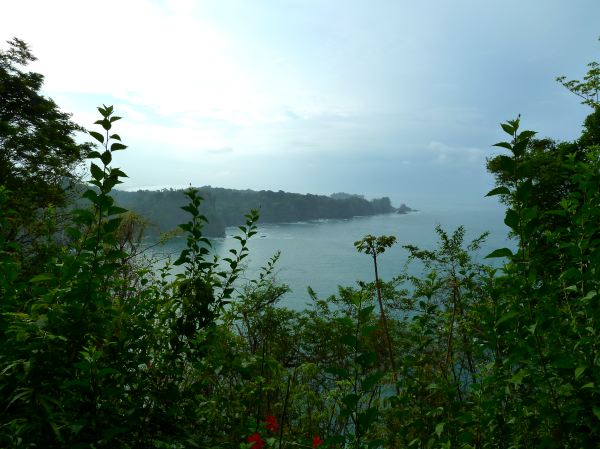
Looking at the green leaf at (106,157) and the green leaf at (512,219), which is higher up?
the green leaf at (106,157)

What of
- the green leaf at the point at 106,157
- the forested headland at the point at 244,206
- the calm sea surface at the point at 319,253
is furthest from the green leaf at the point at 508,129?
the forested headland at the point at 244,206

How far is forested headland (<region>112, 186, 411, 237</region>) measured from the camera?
213ft

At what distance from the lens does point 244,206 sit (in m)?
83.8

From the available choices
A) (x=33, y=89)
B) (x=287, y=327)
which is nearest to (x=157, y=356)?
(x=287, y=327)

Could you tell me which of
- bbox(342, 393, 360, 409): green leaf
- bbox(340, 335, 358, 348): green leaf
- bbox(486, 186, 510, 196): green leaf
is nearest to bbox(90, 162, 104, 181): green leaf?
bbox(340, 335, 358, 348): green leaf

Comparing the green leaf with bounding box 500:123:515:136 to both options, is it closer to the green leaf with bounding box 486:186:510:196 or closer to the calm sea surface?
the green leaf with bounding box 486:186:510:196

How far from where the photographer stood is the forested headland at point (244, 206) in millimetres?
64938

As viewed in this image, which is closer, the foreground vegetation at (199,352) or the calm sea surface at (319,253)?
the foreground vegetation at (199,352)

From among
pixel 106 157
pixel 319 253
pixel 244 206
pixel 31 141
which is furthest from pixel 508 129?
pixel 244 206

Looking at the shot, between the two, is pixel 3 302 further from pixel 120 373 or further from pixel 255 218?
pixel 255 218

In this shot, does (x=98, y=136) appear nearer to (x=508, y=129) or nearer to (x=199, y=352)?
(x=199, y=352)

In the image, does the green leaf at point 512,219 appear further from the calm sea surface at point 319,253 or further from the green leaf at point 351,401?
the calm sea surface at point 319,253

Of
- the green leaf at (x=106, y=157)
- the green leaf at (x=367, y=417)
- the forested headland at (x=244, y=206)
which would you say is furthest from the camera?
the forested headland at (x=244, y=206)

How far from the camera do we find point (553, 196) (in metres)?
13.5
